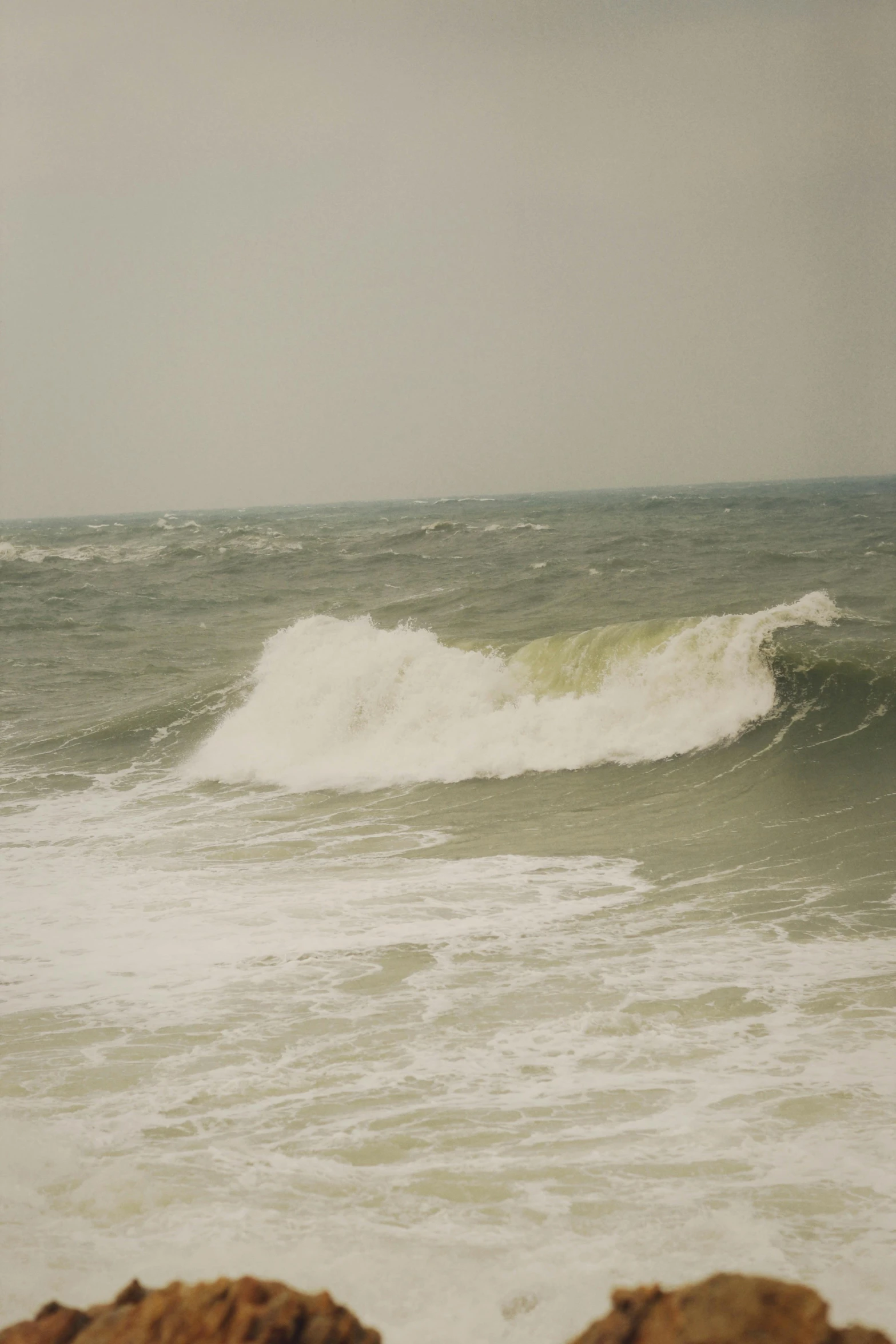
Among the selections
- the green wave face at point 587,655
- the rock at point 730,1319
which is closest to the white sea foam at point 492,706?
the green wave face at point 587,655

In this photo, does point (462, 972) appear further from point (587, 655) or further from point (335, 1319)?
point (587, 655)

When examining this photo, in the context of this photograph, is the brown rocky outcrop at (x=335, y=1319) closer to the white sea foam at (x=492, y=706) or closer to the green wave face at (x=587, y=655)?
the white sea foam at (x=492, y=706)

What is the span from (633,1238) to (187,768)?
357 inches

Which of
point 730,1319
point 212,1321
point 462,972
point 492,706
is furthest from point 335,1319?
point 492,706

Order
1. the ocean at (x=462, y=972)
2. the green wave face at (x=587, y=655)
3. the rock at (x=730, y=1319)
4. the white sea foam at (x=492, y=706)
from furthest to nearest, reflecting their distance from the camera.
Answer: the green wave face at (x=587, y=655) → the white sea foam at (x=492, y=706) → the ocean at (x=462, y=972) → the rock at (x=730, y=1319)

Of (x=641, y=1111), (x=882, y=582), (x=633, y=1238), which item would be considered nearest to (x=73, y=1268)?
(x=633, y=1238)

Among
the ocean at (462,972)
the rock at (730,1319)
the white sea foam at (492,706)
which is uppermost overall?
the rock at (730,1319)

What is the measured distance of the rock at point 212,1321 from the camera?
5.32 ft

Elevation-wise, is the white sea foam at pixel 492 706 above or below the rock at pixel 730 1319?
below

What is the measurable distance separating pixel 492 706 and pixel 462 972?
7.06 m

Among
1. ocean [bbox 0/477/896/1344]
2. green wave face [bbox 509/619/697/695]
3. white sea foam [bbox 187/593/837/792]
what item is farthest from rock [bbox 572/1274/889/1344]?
green wave face [bbox 509/619/697/695]

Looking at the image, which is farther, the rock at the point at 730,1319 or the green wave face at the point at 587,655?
the green wave face at the point at 587,655

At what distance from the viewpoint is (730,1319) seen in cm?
155

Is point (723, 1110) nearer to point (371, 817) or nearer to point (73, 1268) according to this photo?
point (73, 1268)
